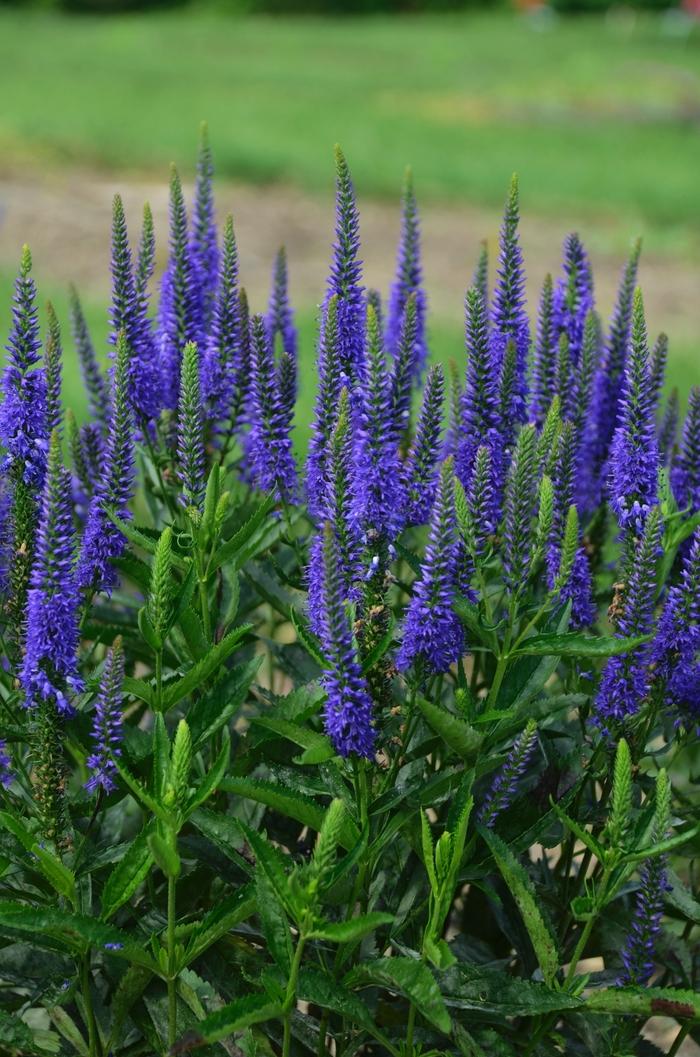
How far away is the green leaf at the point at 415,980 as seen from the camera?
2428mm

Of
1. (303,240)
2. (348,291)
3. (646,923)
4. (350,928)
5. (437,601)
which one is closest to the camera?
(350,928)

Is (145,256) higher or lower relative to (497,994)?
higher

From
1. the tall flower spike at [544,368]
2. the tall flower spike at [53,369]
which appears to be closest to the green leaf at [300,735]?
the tall flower spike at [53,369]

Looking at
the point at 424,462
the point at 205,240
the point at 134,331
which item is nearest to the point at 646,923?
the point at 424,462

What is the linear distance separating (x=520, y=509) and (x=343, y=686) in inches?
17.7

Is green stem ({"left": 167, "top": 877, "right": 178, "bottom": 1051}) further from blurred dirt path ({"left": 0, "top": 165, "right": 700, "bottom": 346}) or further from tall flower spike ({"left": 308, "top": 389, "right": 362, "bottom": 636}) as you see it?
blurred dirt path ({"left": 0, "top": 165, "right": 700, "bottom": 346})

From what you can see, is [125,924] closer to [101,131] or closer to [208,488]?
[208,488]

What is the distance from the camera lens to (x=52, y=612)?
2605 millimetres

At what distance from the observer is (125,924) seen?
307cm

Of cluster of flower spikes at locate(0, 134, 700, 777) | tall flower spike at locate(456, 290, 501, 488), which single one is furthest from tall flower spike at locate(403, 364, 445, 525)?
tall flower spike at locate(456, 290, 501, 488)

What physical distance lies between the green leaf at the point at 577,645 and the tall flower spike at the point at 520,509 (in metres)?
0.11

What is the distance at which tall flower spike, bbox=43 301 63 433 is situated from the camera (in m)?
2.80

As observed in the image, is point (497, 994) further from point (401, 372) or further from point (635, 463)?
point (401, 372)

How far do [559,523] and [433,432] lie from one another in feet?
1.29
